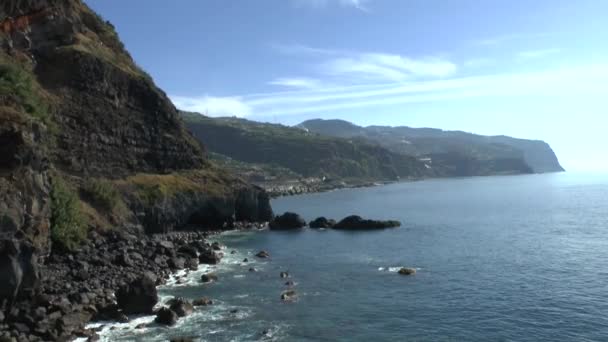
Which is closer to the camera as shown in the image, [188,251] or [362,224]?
[188,251]

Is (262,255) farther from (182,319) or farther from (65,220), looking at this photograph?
(182,319)

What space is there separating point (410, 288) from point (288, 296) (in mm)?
12674

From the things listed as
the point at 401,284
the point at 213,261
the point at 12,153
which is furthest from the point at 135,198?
the point at 401,284

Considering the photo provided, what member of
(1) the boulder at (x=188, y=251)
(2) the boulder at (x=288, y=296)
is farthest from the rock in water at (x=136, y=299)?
(1) the boulder at (x=188, y=251)

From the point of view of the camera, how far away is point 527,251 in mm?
75625

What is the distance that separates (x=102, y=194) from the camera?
3110 inches

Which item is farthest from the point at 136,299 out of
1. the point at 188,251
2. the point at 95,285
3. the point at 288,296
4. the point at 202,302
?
the point at 188,251

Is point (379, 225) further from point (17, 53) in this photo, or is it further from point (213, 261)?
point (17, 53)

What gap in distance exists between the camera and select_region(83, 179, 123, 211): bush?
258 feet

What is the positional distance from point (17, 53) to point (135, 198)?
29126 millimetres

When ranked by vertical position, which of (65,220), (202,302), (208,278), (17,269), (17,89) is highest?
(17,89)

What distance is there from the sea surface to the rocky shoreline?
234 centimetres

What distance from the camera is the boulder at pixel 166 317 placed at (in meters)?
43.0

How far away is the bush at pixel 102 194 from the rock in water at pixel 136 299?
36408 millimetres
